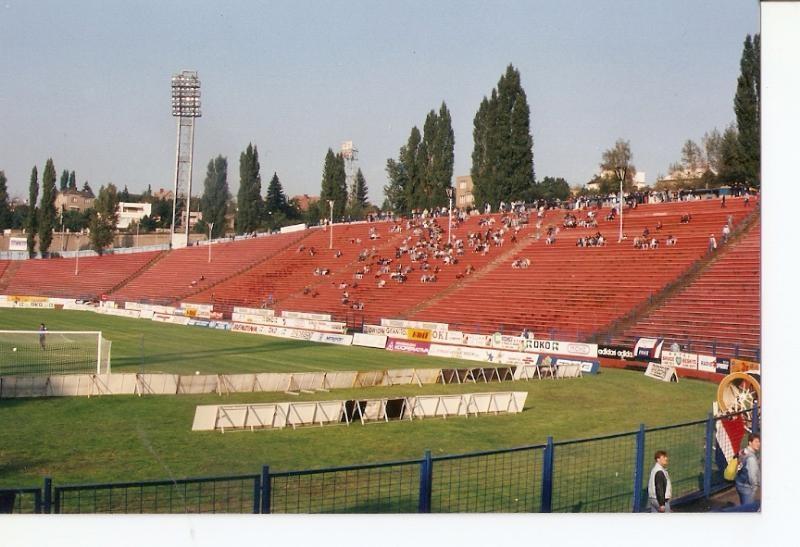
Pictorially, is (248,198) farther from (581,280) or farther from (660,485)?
(660,485)

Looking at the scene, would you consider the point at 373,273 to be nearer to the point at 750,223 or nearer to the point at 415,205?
the point at 415,205

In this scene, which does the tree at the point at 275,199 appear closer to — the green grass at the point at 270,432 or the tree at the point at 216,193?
the tree at the point at 216,193

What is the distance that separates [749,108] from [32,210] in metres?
43.8

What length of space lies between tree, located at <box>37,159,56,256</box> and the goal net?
2166 cm

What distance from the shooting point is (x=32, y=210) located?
50594mm

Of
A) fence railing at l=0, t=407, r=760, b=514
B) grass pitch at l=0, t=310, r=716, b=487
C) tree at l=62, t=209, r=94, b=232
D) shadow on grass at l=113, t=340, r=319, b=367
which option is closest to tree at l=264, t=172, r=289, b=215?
tree at l=62, t=209, r=94, b=232

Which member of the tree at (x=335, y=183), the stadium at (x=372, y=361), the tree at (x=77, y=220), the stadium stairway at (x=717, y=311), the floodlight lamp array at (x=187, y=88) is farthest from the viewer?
the tree at (x=77, y=220)

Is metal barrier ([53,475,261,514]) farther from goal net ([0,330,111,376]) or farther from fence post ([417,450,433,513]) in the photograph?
goal net ([0,330,111,376])

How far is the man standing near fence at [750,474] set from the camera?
367 inches

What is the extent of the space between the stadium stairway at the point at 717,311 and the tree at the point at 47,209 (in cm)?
3715

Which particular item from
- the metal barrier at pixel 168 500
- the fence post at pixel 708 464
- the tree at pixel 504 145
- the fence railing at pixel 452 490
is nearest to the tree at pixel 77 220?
the tree at pixel 504 145

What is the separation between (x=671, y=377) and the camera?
24.5 meters
